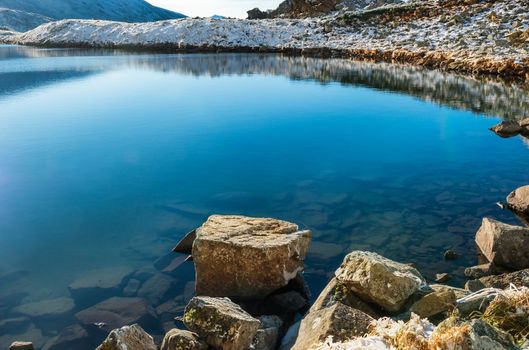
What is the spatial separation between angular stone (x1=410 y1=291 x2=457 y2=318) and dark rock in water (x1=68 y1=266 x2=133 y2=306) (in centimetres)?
567

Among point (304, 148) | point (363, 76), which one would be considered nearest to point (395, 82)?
point (363, 76)

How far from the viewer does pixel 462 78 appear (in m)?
39.6

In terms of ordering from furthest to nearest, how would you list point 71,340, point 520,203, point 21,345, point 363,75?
point 363,75 → point 520,203 → point 71,340 → point 21,345

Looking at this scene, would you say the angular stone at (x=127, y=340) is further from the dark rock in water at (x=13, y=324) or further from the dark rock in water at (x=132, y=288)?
the dark rock in water at (x=13, y=324)

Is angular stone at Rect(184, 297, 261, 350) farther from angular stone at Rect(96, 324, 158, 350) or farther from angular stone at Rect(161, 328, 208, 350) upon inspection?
angular stone at Rect(96, 324, 158, 350)

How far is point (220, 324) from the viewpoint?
6.61 metres

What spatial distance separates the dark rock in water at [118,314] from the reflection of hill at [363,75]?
77.5 feet

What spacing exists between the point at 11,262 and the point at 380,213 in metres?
9.31

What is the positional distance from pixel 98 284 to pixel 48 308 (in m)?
1.07

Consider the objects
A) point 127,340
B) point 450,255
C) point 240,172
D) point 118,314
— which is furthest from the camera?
point 240,172

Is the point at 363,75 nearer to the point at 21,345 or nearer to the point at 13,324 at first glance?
the point at 13,324

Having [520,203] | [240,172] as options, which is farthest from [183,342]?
[240,172]

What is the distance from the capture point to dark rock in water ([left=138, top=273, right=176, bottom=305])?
8961 mm

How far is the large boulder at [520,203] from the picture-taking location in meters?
12.8
